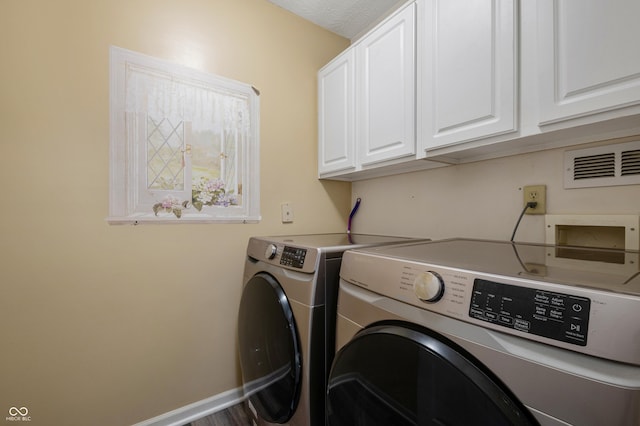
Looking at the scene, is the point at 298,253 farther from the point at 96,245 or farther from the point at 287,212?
the point at 96,245

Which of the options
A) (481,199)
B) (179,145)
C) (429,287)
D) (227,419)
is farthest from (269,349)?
(481,199)

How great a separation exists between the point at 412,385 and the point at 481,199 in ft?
3.48

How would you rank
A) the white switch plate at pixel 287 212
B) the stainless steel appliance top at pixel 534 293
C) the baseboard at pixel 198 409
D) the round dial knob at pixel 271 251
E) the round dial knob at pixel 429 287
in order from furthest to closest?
1. the white switch plate at pixel 287 212
2. the baseboard at pixel 198 409
3. the round dial knob at pixel 271 251
4. the round dial knob at pixel 429 287
5. the stainless steel appliance top at pixel 534 293

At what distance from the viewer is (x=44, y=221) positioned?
3.75 ft

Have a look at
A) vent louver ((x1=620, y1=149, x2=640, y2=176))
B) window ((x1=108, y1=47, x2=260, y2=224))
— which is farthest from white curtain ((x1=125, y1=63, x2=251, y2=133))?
vent louver ((x1=620, y1=149, x2=640, y2=176))

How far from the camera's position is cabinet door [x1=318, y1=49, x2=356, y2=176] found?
1.62 meters

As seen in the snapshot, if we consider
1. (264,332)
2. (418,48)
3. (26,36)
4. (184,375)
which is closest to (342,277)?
(264,332)

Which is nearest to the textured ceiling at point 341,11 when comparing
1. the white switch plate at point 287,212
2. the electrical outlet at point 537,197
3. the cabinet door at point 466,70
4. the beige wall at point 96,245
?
the beige wall at point 96,245

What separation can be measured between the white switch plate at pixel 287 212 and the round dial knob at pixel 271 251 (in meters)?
0.53

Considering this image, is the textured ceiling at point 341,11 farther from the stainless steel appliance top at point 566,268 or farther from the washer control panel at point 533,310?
the washer control panel at point 533,310

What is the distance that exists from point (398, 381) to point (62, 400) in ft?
4.76

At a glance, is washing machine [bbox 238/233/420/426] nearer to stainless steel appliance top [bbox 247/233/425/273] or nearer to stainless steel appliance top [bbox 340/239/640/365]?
stainless steel appliance top [bbox 247/233/425/273]

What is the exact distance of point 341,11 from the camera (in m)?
1.78

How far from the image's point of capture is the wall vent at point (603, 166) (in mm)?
959
